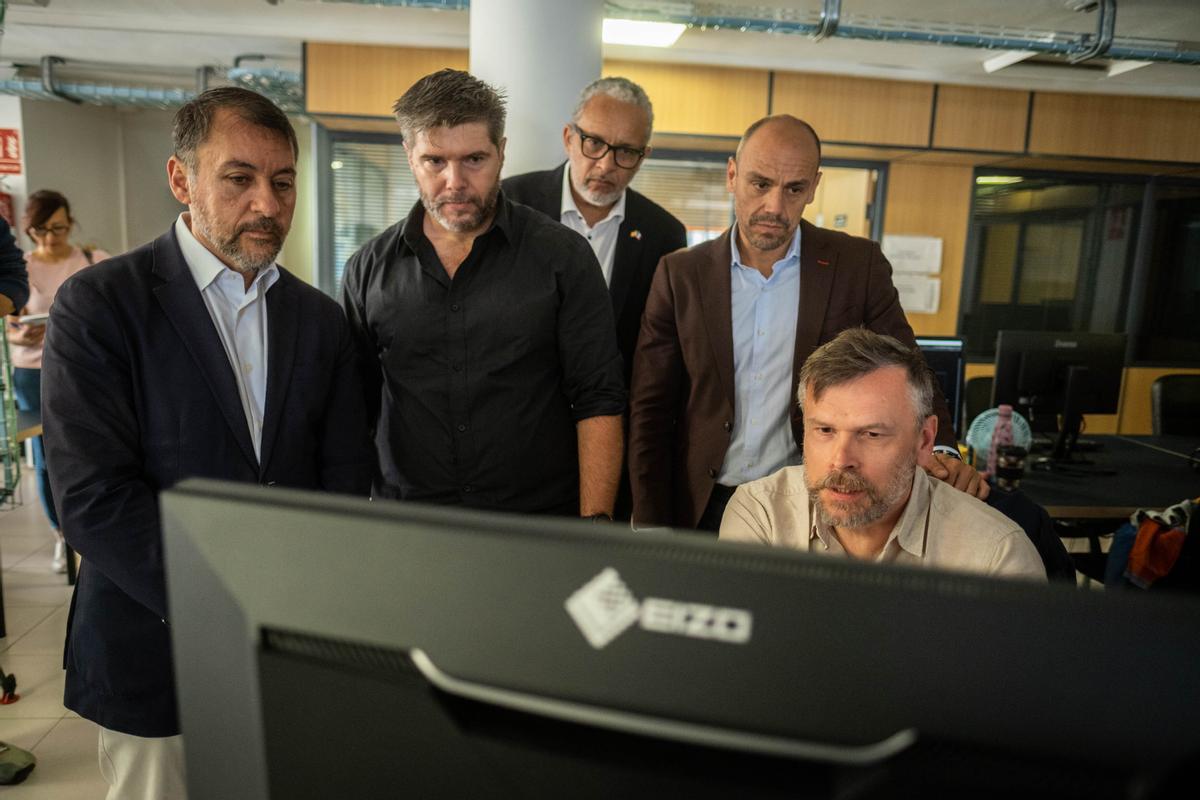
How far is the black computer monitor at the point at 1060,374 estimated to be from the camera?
11.0 ft

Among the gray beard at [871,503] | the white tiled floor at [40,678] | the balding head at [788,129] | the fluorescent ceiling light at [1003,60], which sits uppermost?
the fluorescent ceiling light at [1003,60]

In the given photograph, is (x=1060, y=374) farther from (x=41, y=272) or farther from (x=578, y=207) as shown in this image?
(x=41, y=272)

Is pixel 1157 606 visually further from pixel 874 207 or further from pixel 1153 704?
pixel 874 207

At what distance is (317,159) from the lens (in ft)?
17.5

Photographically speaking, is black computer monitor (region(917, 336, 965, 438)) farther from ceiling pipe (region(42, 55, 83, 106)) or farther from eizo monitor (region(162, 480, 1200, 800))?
ceiling pipe (region(42, 55, 83, 106))

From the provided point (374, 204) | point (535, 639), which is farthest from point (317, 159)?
point (535, 639)

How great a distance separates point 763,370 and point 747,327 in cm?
13

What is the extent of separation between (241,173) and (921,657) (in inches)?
53.8

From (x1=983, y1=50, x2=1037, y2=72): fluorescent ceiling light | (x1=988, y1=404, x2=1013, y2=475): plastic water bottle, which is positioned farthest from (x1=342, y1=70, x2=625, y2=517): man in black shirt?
(x1=983, y1=50, x2=1037, y2=72): fluorescent ceiling light

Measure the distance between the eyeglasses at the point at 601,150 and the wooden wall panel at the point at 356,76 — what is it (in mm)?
2933

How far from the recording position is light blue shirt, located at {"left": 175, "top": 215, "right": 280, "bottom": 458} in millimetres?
1408

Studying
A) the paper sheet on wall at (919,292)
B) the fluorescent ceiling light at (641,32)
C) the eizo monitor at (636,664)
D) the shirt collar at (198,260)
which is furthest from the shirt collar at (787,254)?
the paper sheet on wall at (919,292)

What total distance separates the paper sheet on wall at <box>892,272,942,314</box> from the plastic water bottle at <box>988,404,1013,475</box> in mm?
2924

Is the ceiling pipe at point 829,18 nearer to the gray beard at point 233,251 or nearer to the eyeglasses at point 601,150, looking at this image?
the eyeglasses at point 601,150
